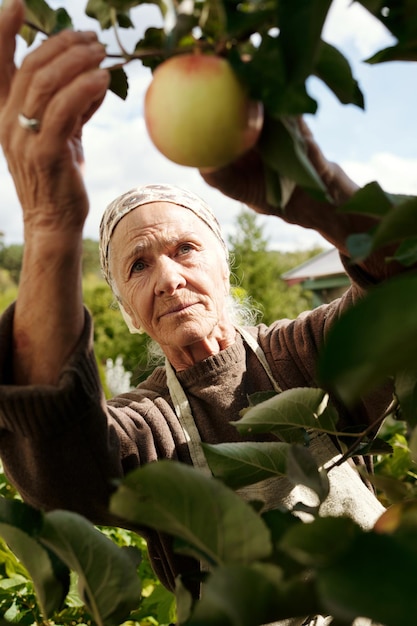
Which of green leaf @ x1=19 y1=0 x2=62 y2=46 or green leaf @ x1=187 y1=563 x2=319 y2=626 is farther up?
green leaf @ x1=19 y1=0 x2=62 y2=46

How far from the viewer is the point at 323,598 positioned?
0.31 metres

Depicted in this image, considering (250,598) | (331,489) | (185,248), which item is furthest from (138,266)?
(250,598)

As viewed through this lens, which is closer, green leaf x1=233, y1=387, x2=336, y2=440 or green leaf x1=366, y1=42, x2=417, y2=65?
green leaf x1=366, y1=42, x2=417, y2=65

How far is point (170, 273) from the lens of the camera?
1.43m

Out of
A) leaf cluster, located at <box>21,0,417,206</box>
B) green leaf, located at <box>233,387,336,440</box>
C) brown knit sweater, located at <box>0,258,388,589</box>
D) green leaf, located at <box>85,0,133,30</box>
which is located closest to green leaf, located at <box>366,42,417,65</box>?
leaf cluster, located at <box>21,0,417,206</box>

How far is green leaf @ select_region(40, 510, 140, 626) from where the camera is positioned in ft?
1.68

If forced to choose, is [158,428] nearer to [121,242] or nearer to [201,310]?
A: [201,310]

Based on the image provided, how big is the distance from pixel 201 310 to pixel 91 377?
65cm

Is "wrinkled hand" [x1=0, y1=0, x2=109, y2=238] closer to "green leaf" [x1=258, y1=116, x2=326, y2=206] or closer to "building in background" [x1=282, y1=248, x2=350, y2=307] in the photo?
"green leaf" [x1=258, y1=116, x2=326, y2=206]

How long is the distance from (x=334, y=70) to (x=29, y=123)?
29cm

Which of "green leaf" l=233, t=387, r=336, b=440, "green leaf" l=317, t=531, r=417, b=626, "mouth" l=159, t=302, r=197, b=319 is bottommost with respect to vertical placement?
"mouth" l=159, t=302, r=197, b=319

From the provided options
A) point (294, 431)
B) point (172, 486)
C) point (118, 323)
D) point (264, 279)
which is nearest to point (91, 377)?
point (294, 431)

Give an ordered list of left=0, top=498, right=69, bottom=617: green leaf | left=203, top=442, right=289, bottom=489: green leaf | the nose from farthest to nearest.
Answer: the nose
left=203, top=442, right=289, bottom=489: green leaf
left=0, top=498, right=69, bottom=617: green leaf

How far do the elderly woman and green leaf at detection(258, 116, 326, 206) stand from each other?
0.13 metres
